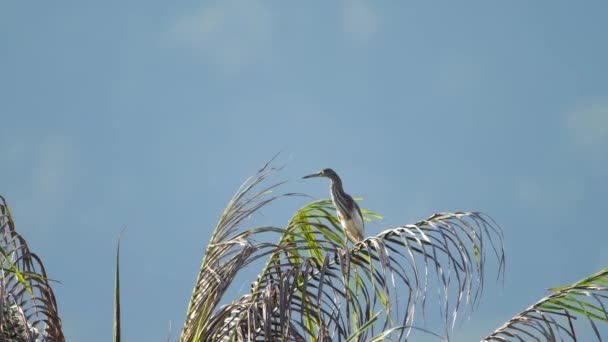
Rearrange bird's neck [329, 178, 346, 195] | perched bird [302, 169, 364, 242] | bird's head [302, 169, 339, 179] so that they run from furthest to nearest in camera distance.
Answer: bird's head [302, 169, 339, 179], bird's neck [329, 178, 346, 195], perched bird [302, 169, 364, 242]

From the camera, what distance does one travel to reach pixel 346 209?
29.2 ft

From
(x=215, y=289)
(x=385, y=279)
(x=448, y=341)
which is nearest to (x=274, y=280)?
(x=215, y=289)

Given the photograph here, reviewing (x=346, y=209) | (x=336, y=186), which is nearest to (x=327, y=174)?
(x=336, y=186)

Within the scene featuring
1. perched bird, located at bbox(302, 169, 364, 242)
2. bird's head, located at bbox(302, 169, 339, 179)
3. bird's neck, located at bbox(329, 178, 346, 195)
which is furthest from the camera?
bird's head, located at bbox(302, 169, 339, 179)

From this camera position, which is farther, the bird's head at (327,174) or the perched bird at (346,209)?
the bird's head at (327,174)

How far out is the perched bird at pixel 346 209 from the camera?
8781 millimetres

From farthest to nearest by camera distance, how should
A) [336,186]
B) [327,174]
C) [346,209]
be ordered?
1. [327,174]
2. [336,186]
3. [346,209]

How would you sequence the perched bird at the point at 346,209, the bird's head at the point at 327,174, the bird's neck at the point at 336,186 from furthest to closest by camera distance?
the bird's head at the point at 327,174 → the bird's neck at the point at 336,186 → the perched bird at the point at 346,209

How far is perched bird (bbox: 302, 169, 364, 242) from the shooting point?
878cm

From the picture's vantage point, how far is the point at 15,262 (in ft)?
20.8

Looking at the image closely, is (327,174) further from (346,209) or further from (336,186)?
(346,209)

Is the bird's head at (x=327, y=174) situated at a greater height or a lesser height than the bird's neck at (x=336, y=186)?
greater

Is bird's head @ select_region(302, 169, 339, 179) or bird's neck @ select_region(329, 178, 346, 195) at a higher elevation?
bird's head @ select_region(302, 169, 339, 179)

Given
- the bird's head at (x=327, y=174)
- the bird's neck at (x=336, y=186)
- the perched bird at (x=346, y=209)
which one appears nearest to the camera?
the perched bird at (x=346, y=209)
